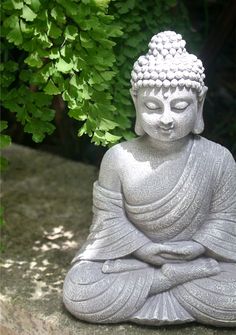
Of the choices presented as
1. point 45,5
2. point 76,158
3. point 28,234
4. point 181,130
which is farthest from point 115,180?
point 76,158

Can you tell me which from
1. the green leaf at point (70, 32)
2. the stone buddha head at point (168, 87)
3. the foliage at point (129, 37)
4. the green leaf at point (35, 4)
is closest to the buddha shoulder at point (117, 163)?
the stone buddha head at point (168, 87)

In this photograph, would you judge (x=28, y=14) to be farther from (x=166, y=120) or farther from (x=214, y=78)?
(x=214, y=78)

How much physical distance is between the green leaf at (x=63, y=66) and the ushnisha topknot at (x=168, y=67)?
0.63ft

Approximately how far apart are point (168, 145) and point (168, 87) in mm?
181

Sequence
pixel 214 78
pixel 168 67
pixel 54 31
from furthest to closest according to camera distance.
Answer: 1. pixel 214 78
2. pixel 54 31
3. pixel 168 67

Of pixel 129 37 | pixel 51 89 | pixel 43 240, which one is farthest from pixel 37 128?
pixel 43 240

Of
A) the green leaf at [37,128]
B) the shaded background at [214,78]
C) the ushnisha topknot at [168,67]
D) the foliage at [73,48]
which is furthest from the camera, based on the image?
the shaded background at [214,78]

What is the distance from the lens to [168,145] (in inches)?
67.3

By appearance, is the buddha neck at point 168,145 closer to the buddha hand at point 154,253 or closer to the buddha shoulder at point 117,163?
the buddha shoulder at point 117,163

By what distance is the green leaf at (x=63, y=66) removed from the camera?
5.65 feet

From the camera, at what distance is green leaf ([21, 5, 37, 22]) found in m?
1.69

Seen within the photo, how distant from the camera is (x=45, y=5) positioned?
5.61 ft

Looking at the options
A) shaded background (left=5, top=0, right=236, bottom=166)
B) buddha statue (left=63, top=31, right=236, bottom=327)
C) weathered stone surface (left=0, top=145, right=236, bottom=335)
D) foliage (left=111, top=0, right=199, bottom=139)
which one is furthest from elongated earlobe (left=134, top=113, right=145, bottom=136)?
shaded background (left=5, top=0, right=236, bottom=166)

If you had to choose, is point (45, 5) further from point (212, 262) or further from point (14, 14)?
point (212, 262)
